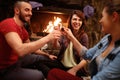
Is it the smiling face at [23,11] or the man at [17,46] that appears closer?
the man at [17,46]

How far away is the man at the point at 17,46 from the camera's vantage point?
2037 millimetres

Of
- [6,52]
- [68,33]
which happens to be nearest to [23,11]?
[6,52]

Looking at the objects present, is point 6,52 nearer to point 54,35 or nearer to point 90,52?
point 54,35

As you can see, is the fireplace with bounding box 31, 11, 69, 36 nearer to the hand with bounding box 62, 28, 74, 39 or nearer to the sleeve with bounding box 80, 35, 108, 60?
the hand with bounding box 62, 28, 74, 39

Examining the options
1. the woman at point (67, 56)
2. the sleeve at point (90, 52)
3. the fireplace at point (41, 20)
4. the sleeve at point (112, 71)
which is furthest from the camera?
the fireplace at point (41, 20)

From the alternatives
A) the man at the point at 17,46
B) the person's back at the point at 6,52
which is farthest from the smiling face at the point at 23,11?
the person's back at the point at 6,52

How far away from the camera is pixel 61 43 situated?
9.07 ft

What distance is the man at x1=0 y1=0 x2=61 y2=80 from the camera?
6.68ft

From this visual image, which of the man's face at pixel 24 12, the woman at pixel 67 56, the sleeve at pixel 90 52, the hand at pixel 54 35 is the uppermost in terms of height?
the man's face at pixel 24 12

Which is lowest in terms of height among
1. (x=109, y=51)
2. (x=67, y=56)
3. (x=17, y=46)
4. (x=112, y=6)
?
(x=67, y=56)

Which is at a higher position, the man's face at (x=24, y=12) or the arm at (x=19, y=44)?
the man's face at (x=24, y=12)

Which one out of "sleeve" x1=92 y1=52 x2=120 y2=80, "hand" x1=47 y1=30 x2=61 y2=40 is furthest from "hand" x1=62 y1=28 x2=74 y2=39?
"sleeve" x1=92 y1=52 x2=120 y2=80

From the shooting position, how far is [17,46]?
201 centimetres

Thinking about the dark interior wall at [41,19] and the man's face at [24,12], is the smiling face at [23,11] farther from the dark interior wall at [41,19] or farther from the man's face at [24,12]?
the dark interior wall at [41,19]
